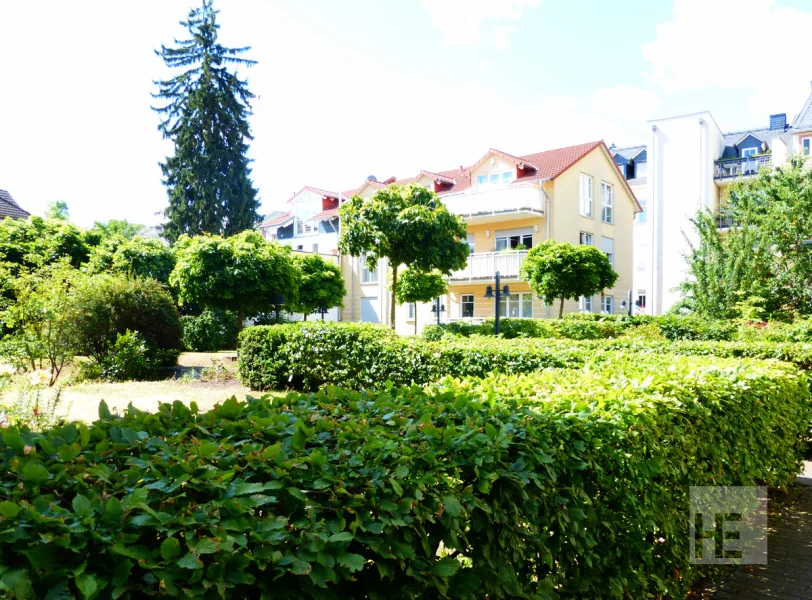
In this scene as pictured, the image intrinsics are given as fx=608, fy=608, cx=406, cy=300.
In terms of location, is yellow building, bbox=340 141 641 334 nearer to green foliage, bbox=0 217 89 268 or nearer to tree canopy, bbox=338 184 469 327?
tree canopy, bbox=338 184 469 327

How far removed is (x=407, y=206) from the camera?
1866 cm

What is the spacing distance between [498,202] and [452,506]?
99.5 feet

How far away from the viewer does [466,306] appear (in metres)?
34.2

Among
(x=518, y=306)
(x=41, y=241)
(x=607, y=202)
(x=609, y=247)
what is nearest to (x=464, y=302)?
(x=518, y=306)

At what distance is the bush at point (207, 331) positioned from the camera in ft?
81.6

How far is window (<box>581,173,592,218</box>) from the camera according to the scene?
33.8m

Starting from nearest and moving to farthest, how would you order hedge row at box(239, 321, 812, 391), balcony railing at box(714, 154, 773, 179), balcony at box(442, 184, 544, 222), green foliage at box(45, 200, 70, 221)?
1. hedge row at box(239, 321, 812, 391)
2. balcony at box(442, 184, 544, 222)
3. balcony railing at box(714, 154, 773, 179)
4. green foliage at box(45, 200, 70, 221)

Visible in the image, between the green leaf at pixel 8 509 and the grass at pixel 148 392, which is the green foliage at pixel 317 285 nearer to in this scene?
the grass at pixel 148 392

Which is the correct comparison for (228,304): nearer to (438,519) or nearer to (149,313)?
(149,313)

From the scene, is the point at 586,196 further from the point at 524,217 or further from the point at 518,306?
the point at 518,306

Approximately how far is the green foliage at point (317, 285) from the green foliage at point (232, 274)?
10.2 m

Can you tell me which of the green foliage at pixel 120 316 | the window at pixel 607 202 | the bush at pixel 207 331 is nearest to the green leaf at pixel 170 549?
the green foliage at pixel 120 316

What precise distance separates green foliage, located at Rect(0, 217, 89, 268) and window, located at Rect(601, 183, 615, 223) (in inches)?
1060

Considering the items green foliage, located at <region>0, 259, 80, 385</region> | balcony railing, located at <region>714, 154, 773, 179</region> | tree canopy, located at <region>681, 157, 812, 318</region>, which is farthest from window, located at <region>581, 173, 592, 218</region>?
green foliage, located at <region>0, 259, 80, 385</region>
